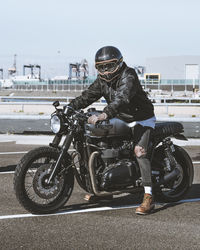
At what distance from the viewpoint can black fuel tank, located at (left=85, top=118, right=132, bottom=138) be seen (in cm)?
510

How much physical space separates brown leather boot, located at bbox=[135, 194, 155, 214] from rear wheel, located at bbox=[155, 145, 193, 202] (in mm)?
488

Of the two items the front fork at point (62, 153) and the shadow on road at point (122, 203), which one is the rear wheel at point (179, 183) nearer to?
the shadow on road at point (122, 203)

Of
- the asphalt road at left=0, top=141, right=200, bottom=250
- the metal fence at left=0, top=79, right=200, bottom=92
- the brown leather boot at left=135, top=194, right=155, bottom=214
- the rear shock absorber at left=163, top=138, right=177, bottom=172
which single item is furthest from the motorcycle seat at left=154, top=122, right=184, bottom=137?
the metal fence at left=0, top=79, right=200, bottom=92

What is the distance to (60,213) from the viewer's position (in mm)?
5414

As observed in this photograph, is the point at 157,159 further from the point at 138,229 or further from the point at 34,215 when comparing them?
the point at 34,215

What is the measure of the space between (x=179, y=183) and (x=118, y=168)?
131 centimetres

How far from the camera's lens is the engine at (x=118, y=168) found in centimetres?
517

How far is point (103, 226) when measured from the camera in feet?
16.2

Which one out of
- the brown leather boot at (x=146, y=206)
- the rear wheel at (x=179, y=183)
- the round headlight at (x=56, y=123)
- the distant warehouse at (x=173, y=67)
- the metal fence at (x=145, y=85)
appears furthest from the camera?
the distant warehouse at (x=173, y=67)

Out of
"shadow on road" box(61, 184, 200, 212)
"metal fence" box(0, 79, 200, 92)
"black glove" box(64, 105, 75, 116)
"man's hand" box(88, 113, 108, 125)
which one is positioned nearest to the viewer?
"man's hand" box(88, 113, 108, 125)

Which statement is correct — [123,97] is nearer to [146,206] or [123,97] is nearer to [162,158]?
[162,158]

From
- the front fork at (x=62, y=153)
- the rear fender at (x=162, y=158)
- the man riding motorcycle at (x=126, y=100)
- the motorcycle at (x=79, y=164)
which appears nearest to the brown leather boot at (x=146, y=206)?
the man riding motorcycle at (x=126, y=100)

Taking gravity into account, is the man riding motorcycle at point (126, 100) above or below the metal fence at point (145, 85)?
below

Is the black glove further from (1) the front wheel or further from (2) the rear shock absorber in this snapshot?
(2) the rear shock absorber
